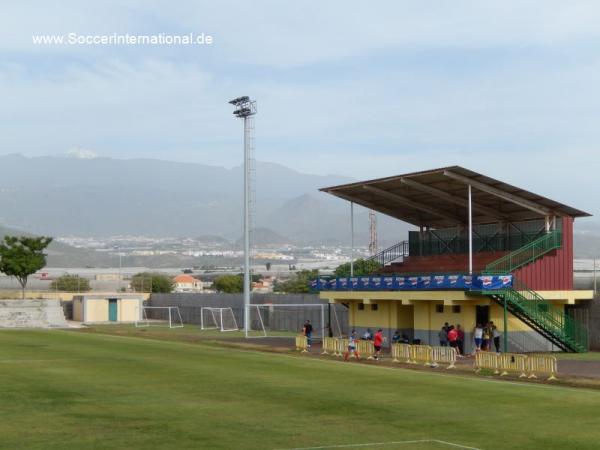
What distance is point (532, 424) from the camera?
23.1 meters

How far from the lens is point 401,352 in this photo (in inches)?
1788

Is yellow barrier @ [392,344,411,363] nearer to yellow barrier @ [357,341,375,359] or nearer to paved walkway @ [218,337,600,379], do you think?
paved walkway @ [218,337,600,379]

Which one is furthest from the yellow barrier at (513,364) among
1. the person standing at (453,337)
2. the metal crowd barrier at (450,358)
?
the person standing at (453,337)

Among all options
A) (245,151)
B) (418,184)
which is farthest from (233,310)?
(418,184)

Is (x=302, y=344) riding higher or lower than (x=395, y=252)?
lower

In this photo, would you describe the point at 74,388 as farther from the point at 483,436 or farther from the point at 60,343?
the point at 60,343

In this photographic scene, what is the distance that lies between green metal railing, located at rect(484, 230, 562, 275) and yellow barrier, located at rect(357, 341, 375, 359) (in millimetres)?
8392

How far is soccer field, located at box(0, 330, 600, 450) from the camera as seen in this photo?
20.6 m

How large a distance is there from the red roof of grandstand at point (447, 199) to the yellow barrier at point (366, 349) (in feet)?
31.9

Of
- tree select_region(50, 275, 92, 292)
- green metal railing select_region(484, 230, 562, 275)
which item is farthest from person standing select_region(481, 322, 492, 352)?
tree select_region(50, 275, 92, 292)

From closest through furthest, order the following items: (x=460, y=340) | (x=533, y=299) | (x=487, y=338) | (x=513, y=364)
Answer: (x=513, y=364), (x=487, y=338), (x=460, y=340), (x=533, y=299)

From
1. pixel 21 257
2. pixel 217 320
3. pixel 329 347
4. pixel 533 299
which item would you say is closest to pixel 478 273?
pixel 533 299

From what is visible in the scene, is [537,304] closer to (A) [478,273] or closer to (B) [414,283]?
(A) [478,273]

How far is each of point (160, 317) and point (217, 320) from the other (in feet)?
50.5
